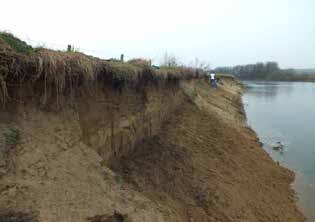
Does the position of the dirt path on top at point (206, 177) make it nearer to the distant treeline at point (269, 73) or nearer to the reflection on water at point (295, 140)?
the reflection on water at point (295, 140)

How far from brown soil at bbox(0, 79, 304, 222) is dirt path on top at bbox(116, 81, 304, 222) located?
Result: 0.03m

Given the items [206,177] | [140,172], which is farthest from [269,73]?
[140,172]

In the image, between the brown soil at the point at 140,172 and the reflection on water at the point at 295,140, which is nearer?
the brown soil at the point at 140,172

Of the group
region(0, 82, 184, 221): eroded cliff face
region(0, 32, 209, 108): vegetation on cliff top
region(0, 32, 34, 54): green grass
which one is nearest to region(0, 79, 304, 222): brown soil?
region(0, 82, 184, 221): eroded cliff face

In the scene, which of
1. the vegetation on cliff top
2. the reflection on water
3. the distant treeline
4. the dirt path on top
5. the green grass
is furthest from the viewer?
the distant treeline

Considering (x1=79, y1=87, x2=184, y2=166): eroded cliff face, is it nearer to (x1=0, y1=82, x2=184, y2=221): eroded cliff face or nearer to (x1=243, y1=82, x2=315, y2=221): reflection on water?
(x1=0, y1=82, x2=184, y2=221): eroded cliff face

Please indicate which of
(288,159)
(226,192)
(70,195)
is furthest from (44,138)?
(288,159)

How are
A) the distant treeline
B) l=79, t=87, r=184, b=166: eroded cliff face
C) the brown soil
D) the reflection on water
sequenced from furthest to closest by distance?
the distant treeline → the reflection on water → l=79, t=87, r=184, b=166: eroded cliff face → the brown soil

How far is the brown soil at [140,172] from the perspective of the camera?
3461 millimetres

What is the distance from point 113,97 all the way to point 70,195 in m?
2.57

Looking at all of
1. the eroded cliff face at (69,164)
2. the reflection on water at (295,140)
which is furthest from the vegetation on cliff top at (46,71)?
the reflection on water at (295,140)

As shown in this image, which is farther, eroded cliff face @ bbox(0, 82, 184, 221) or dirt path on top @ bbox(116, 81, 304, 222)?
dirt path on top @ bbox(116, 81, 304, 222)

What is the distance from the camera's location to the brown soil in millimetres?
3461

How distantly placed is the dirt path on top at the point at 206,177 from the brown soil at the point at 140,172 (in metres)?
0.03
